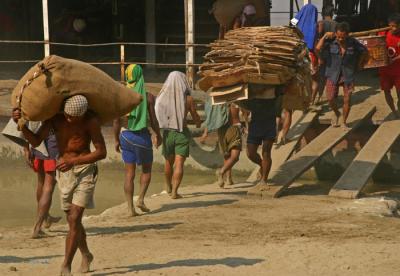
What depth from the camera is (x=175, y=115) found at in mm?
10094

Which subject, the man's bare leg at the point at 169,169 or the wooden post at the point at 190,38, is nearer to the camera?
the man's bare leg at the point at 169,169

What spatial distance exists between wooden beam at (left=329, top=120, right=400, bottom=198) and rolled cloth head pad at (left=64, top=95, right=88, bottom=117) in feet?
15.2

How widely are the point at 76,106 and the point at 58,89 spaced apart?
0.23m

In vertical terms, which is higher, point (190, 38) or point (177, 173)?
point (190, 38)

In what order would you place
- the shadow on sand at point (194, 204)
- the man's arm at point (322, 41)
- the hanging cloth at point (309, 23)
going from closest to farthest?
the shadow on sand at point (194, 204), the man's arm at point (322, 41), the hanging cloth at point (309, 23)

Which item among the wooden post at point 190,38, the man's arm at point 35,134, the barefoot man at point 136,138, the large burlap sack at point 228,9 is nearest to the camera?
the man's arm at point 35,134

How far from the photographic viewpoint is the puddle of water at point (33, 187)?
439 inches

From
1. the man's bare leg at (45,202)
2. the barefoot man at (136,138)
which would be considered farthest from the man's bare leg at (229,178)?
the man's bare leg at (45,202)

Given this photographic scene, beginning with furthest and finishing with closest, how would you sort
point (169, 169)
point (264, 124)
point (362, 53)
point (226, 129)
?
point (362, 53) < point (226, 129) < point (169, 169) < point (264, 124)

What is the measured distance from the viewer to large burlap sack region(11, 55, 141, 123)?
260 inches

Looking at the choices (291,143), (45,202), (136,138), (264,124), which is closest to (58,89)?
(45,202)

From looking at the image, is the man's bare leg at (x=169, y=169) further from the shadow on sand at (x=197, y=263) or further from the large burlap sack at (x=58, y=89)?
the large burlap sack at (x=58, y=89)

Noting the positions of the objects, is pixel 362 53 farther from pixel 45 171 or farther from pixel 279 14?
pixel 279 14

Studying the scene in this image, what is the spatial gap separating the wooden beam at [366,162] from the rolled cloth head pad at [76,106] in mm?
4645
